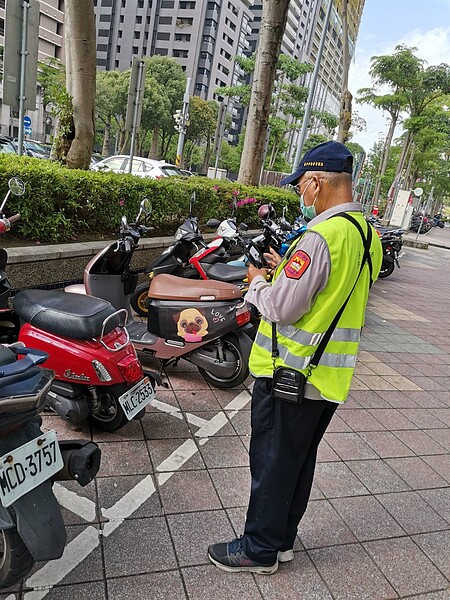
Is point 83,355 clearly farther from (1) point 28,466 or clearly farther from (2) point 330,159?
(2) point 330,159

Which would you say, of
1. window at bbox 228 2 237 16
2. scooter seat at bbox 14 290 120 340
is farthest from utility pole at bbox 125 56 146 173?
window at bbox 228 2 237 16

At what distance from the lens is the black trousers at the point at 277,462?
188 centimetres

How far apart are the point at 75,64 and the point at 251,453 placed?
5735 millimetres

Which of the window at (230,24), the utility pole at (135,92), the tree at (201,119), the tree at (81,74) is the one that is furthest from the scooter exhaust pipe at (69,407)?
the window at (230,24)

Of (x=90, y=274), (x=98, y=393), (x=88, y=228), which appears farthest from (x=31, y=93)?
(x=98, y=393)

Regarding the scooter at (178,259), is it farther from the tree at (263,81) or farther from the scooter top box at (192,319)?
the tree at (263,81)

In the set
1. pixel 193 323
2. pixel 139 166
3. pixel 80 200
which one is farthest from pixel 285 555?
pixel 139 166

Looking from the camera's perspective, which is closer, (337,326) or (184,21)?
(337,326)

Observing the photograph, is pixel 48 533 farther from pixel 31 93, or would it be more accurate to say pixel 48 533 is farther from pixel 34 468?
pixel 31 93

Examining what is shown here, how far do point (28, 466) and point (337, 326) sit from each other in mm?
1288

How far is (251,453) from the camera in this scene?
2023 mm

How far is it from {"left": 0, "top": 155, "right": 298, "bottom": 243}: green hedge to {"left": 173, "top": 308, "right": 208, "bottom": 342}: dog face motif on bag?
196 centimetres

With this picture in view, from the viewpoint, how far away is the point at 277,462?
→ 6.29 ft

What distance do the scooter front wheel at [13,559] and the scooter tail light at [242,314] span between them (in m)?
2.26
